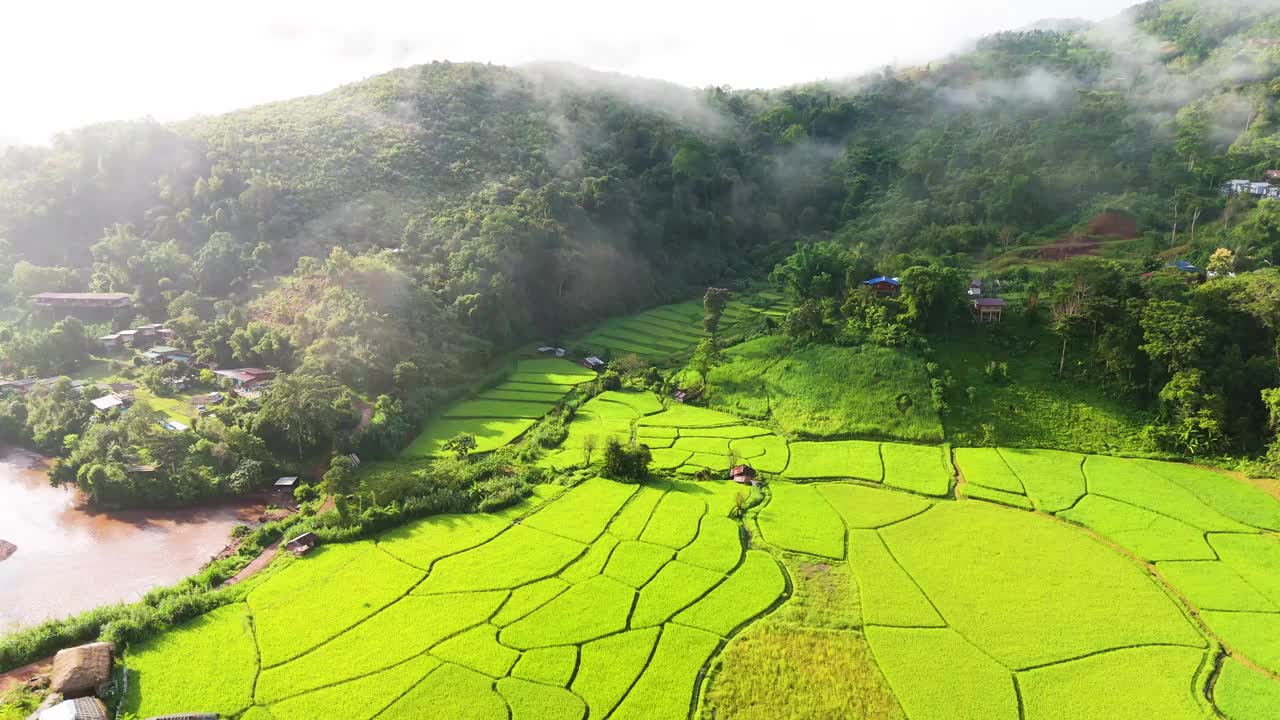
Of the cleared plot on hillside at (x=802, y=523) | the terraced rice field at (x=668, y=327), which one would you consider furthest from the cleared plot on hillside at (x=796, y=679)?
the terraced rice field at (x=668, y=327)

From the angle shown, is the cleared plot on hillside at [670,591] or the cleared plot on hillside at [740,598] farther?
the cleared plot on hillside at [670,591]

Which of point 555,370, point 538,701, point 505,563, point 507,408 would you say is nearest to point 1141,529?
point 538,701

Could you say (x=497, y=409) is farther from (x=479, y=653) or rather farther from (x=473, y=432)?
(x=479, y=653)

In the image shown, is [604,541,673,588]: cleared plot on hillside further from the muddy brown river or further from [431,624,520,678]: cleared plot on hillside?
the muddy brown river

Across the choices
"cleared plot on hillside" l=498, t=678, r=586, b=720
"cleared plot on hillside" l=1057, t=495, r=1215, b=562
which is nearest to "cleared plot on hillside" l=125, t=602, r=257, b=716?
"cleared plot on hillside" l=498, t=678, r=586, b=720

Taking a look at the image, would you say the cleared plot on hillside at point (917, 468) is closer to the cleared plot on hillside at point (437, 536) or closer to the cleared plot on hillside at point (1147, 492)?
the cleared plot on hillside at point (1147, 492)
